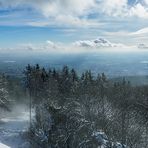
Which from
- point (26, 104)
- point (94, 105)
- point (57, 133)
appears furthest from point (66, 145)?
point (26, 104)

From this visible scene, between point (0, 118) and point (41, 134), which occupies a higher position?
point (41, 134)

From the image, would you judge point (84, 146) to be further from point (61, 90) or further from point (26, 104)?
point (26, 104)

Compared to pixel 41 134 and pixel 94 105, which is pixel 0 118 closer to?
pixel 94 105

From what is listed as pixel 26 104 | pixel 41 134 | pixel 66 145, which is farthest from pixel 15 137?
pixel 26 104

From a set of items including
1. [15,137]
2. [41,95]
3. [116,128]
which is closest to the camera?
[116,128]

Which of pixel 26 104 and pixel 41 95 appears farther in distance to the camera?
pixel 26 104

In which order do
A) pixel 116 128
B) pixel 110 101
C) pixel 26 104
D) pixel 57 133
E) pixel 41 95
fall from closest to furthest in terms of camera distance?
pixel 57 133, pixel 116 128, pixel 110 101, pixel 41 95, pixel 26 104
